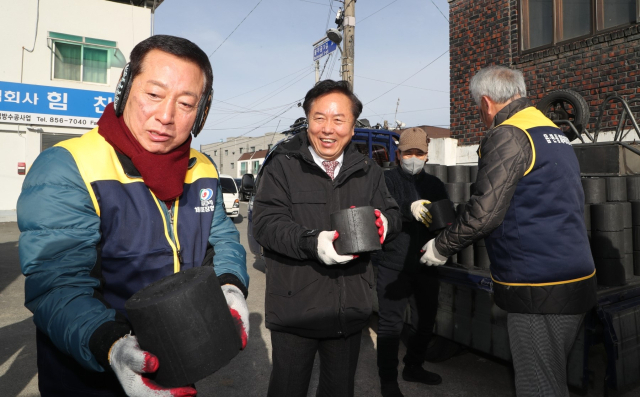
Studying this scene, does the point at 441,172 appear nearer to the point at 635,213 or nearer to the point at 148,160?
the point at 635,213

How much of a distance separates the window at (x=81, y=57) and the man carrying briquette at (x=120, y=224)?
53.2ft

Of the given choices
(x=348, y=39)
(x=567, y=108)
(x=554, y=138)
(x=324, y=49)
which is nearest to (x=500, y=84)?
(x=554, y=138)

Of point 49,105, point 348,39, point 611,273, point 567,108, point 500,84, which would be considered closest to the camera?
point 500,84

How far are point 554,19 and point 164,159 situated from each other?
8.30 meters

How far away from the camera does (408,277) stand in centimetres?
341

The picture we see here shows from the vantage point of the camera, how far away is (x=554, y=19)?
762 cm

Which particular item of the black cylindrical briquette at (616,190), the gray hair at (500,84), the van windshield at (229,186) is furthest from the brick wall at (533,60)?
the van windshield at (229,186)

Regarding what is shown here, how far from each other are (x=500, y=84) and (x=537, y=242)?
906 mm

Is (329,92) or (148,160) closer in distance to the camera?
(148,160)

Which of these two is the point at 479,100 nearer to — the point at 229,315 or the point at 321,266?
the point at 321,266

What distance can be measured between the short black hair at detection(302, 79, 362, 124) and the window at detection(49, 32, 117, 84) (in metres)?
15.6

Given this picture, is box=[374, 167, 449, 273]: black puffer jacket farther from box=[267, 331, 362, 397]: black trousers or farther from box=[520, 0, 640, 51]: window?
box=[520, 0, 640, 51]: window

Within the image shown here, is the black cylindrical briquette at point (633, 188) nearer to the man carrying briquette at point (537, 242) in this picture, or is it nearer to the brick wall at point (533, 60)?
the man carrying briquette at point (537, 242)

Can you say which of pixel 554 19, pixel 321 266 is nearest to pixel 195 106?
pixel 321 266
